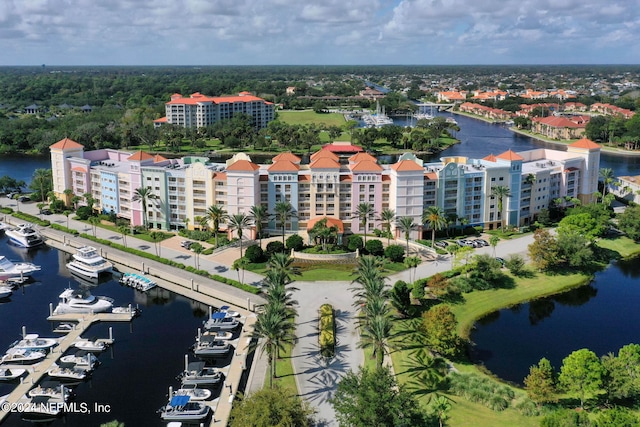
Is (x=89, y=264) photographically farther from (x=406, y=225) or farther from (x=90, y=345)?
(x=406, y=225)

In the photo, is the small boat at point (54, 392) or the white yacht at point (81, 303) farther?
the white yacht at point (81, 303)

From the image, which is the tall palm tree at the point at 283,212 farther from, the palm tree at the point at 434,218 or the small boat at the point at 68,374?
the small boat at the point at 68,374

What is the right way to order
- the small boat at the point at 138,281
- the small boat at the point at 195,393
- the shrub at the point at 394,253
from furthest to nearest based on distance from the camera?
the shrub at the point at 394,253 → the small boat at the point at 138,281 → the small boat at the point at 195,393

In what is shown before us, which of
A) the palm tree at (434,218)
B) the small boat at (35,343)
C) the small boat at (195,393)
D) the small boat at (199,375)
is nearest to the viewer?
the small boat at (195,393)


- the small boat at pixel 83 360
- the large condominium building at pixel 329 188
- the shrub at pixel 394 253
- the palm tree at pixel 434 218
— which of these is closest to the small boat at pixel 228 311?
the small boat at pixel 83 360

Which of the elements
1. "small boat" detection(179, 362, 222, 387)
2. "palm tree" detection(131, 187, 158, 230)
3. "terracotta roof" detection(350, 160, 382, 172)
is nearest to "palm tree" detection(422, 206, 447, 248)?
"terracotta roof" detection(350, 160, 382, 172)

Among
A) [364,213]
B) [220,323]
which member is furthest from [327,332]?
[364,213]

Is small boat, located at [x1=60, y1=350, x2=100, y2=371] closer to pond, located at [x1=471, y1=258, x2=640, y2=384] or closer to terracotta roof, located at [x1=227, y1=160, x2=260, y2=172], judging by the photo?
pond, located at [x1=471, y1=258, x2=640, y2=384]
